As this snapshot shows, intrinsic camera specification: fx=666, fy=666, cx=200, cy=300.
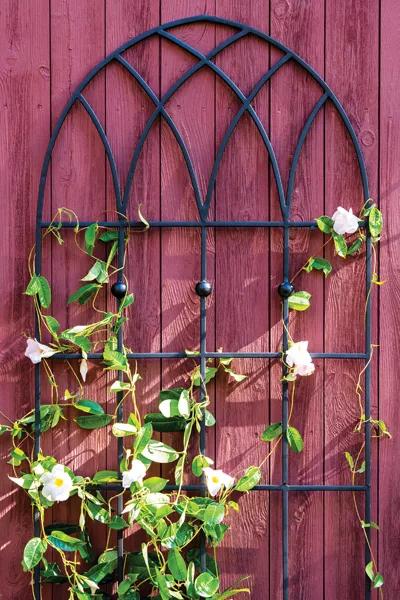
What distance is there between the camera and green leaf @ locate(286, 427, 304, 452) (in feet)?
5.66

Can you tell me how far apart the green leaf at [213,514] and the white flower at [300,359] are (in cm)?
39

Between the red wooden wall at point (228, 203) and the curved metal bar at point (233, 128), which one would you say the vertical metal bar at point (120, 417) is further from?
the curved metal bar at point (233, 128)

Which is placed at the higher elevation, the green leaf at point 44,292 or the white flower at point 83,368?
the green leaf at point 44,292

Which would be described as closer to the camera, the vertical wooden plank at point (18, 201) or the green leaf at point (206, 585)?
the green leaf at point (206, 585)

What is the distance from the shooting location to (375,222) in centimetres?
174

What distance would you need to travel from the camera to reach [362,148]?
5.90ft

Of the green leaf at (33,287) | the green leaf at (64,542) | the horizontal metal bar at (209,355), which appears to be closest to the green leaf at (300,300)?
the horizontal metal bar at (209,355)

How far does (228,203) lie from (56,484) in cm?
84

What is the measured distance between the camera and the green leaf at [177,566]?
5.37ft

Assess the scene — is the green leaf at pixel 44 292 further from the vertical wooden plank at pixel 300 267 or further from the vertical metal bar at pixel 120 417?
the vertical wooden plank at pixel 300 267

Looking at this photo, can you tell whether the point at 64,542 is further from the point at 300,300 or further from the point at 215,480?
the point at 300,300

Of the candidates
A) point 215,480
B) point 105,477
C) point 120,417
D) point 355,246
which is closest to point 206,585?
point 215,480

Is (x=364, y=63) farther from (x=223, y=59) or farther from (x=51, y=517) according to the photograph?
(x=51, y=517)

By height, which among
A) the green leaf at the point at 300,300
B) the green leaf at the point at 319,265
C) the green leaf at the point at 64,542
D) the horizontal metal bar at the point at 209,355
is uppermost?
the green leaf at the point at 319,265
